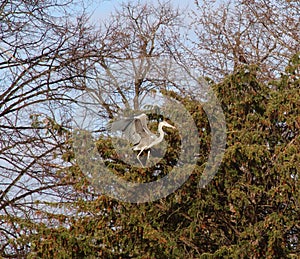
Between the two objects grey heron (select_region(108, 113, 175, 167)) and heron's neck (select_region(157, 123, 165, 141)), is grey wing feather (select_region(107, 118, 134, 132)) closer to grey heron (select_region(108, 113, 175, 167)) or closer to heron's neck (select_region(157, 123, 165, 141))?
grey heron (select_region(108, 113, 175, 167))

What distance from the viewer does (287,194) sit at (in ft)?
21.3

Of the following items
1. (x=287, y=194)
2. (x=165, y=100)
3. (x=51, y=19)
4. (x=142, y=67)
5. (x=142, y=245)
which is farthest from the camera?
(x=142, y=67)

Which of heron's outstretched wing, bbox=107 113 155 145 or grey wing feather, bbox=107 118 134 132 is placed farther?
grey wing feather, bbox=107 118 134 132

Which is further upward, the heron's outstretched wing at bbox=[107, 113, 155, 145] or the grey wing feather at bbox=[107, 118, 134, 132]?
the grey wing feather at bbox=[107, 118, 134, 132]

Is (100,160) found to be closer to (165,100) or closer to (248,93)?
(165,100)

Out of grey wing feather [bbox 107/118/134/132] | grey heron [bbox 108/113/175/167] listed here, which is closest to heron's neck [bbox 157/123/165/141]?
grey heron [bbox 108/113/175/167]

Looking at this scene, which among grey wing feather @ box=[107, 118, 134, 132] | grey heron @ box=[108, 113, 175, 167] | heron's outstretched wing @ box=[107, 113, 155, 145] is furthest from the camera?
grey wing feather @ box=[107, 118, 134, 132]

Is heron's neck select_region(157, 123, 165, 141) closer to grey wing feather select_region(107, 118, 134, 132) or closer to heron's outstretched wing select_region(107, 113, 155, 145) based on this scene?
heron's outstretched wing select_region(107, 113, 155, 145)

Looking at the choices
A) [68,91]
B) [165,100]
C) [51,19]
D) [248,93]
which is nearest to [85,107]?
[68,91]

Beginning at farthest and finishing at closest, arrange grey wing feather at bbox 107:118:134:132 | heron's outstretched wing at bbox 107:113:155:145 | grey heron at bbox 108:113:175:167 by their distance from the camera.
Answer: grey wing feather at bbox 107:118:134:132 → heron's outstretched wing at bbox 107:113:155:145 → grey heron at bbox 108:113:175:167

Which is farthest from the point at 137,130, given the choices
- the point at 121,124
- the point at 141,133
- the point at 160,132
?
the point at 121,124

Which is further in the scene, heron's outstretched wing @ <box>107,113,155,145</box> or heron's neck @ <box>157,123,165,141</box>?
heron's outstretched wing @ <box>107,113,155,145</box>

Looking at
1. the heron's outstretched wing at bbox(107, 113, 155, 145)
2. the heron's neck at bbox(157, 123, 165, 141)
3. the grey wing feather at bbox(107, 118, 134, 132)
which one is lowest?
the heron's neck at bbox(157, 123, 165, 141)

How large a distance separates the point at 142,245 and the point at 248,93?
6.28 ft
